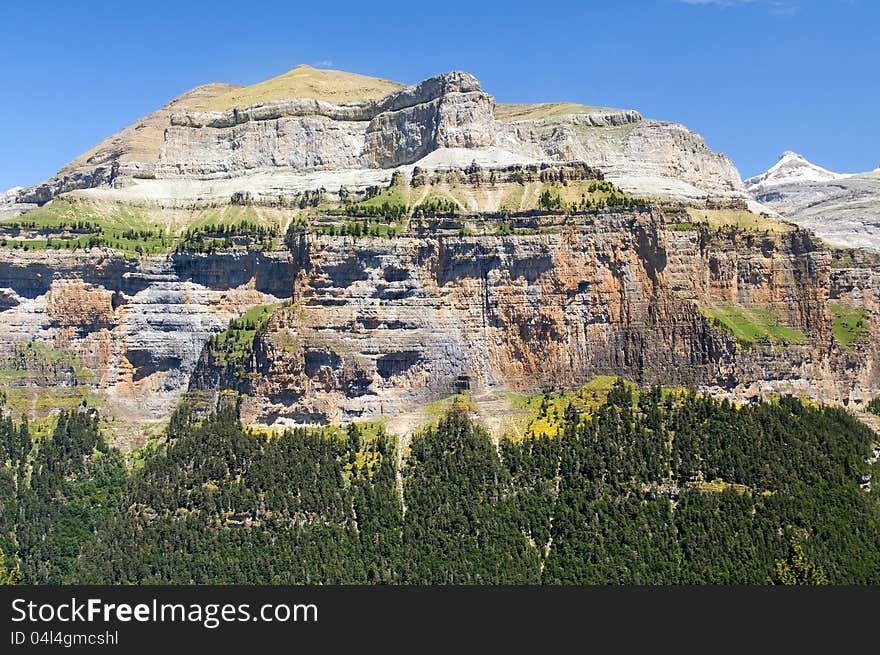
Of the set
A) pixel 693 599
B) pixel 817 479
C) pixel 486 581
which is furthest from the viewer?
pixel 817 479

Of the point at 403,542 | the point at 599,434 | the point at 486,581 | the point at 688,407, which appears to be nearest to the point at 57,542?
the point at 403,542

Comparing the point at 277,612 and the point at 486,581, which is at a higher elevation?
Answer: the point at 277,612

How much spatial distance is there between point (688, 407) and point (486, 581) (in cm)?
4875

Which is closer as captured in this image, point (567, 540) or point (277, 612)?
point (277, 612)

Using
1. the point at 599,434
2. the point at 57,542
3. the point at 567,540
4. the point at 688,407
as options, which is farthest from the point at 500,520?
the point at 57,542

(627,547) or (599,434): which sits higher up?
(599,434)

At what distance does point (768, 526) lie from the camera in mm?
175875

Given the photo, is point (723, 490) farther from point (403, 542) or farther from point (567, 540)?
point (403, 542)

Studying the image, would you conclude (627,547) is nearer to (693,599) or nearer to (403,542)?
(403,542)

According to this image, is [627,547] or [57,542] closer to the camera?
[627,547]

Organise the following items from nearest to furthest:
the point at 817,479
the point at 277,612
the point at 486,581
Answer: the point at 277,612
the point at 486,581
the point at 817,479

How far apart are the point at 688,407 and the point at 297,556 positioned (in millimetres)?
68314

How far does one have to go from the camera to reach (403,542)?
179750 millimetres

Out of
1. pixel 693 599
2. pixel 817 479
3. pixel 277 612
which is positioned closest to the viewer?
pixel 277 612
